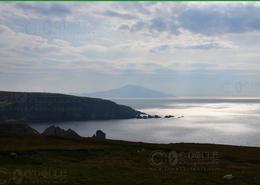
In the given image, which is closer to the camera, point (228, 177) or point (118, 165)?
point (228, 177)

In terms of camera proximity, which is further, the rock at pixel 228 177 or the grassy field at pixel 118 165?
the rock at pixel 228 177

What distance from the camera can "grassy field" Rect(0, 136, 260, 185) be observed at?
27312 mm

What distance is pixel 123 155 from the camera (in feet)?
135

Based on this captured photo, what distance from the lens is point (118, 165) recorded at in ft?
113

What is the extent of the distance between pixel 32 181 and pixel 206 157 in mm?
23963

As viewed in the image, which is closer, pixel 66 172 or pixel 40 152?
pixel 66 172

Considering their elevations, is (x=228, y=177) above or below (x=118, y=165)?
below

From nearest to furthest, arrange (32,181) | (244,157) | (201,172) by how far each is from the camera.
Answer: (32,181), (201,172), (244,157)

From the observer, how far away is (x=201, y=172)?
3253 centimetres

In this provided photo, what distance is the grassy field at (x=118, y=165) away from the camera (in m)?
27.3

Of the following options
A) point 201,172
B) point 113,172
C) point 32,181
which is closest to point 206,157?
point 201,172

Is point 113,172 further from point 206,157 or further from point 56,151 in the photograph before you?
point 206,157

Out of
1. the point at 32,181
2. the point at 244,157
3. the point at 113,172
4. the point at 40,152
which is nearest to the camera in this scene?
the point at 32,181

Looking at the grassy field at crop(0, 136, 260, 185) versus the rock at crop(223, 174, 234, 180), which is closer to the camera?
the grassy field at crop(0, 136, 260, 185)
